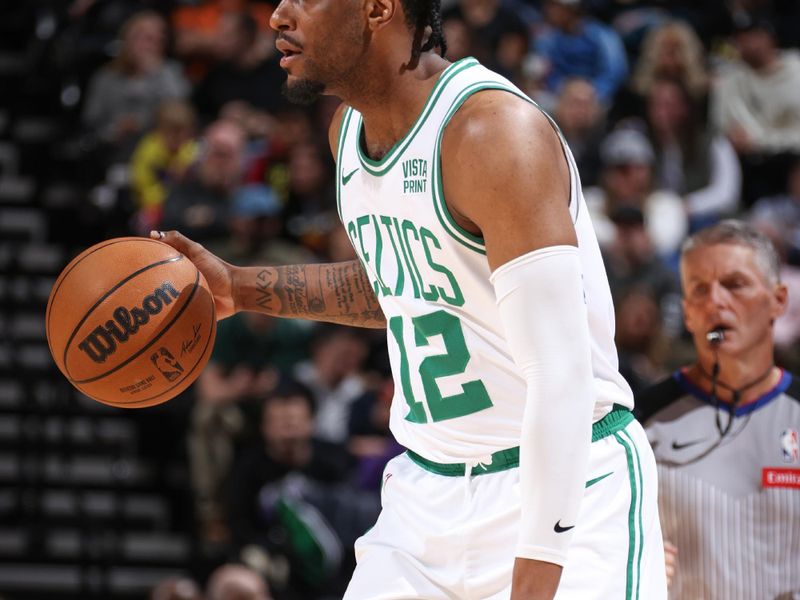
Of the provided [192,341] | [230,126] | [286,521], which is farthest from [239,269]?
[230,126]

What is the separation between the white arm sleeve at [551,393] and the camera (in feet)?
8.38

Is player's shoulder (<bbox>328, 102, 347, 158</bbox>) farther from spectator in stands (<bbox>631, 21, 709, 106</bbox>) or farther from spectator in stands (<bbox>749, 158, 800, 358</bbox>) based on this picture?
spectator in stands (<bbox>631, 21, 709, 106</bbox>)

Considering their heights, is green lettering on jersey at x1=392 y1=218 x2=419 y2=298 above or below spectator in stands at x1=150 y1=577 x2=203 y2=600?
above

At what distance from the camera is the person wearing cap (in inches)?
358

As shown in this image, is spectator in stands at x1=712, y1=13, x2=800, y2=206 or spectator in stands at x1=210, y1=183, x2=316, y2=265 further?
spectator in stands at x1=712, y1=13, x2=800, y2=206

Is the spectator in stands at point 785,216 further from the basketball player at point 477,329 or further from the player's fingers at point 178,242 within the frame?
the basketball player at point 477,329

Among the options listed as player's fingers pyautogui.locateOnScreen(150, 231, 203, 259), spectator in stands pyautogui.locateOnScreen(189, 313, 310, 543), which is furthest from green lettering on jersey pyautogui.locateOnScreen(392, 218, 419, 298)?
spectator in stands pyautogui.locateOnScreen(189, 313, 310, 543)

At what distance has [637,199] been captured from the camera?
9148 millimetres

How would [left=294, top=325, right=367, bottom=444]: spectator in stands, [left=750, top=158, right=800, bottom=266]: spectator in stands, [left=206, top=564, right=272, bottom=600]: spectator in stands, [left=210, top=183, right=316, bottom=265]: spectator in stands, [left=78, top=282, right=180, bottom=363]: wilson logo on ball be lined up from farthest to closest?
1. [left=750, top=158, right=800, bottom=266]: spectator in stands
2. [left=210, top=183, right=316, bottom=265]: spectator in stands
3. [left=294, top=325, right=367, bottom=444]: spectator in stands
4. [left=206, top=564, right=272, bottom=600]: spectator in stands
5. [left=78, top=282, right=180, bottom=363]: wilson logo on ball

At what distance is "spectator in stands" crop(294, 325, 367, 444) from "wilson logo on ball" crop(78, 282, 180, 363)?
4.77 m

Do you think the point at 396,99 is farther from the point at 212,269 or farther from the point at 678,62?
the point at 678,62

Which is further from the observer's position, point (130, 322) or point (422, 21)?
point (130, 322)

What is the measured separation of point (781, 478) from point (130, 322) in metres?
2.05

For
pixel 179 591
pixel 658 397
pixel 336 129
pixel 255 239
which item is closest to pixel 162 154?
pixel 255 239
